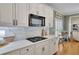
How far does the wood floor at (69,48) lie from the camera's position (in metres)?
1.69

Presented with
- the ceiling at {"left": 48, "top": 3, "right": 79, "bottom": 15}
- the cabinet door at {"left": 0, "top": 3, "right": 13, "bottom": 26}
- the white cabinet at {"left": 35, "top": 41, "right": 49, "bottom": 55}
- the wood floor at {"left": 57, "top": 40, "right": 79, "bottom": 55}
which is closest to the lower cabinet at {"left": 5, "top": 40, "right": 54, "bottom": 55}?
the white cabinet at {"left": 35, "top": 41, "right": 49, "bottom": 55}

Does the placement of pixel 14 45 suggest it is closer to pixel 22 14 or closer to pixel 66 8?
pixel 22 14

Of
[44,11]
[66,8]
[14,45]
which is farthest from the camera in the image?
[44,11]

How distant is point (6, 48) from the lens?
1.53m

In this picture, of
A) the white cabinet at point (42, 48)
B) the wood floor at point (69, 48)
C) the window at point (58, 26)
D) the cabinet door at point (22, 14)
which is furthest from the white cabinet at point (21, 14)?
the wood floor at point (69, 48)

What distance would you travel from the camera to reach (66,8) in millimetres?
1704

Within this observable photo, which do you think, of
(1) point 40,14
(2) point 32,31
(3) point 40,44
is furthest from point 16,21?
(3) point 40,44

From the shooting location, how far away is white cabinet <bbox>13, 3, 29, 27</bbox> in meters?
1.67

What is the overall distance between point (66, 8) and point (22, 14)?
69 cm

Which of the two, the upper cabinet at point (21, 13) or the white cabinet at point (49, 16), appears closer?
the upper cabinet at point (21, 13)

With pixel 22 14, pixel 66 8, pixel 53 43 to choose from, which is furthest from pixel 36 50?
pixel 66 8

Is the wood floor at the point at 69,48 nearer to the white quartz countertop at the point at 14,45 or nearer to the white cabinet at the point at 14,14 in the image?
the white quartz countertop at the point at 14,45

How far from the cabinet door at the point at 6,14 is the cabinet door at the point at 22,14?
106 mm
